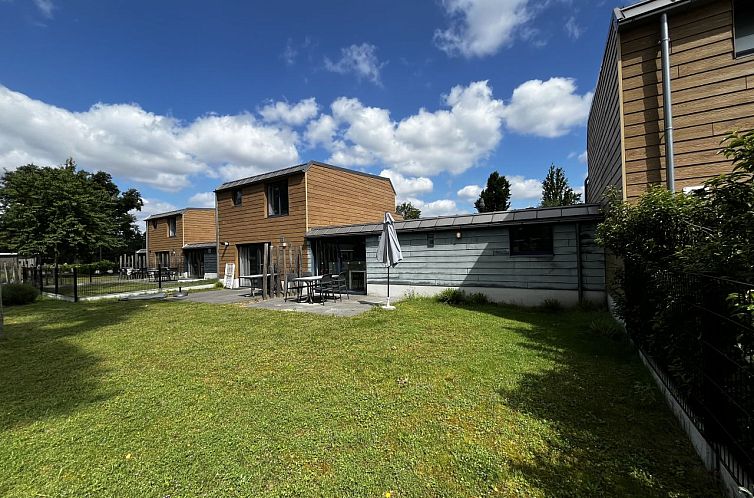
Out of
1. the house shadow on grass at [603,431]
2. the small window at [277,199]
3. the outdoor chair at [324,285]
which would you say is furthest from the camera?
the small window at [277,199]

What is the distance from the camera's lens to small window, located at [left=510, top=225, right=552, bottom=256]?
8.93m

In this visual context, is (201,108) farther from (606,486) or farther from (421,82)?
(606,486)

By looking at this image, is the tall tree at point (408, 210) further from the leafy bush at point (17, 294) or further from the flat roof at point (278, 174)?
the leafy bush at point (17, 294)

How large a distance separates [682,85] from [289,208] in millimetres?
13480

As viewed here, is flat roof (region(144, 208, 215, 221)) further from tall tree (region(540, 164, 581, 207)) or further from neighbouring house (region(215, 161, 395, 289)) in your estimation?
tall tree (region(540, 164, 581, 207))

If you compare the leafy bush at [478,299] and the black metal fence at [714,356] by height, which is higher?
the black metal fence at [714,356]

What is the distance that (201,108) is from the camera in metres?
17.6

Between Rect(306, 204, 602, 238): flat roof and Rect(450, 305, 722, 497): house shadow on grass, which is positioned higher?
Rect(306, 204, 602, 238): flat roof

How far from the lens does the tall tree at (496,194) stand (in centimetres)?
3045

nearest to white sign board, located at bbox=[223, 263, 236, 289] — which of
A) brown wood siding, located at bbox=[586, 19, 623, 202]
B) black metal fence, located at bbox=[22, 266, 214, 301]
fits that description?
black metal fence, located at bbox=[22, 266, 214, 301]

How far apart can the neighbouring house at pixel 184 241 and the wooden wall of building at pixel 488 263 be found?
15739 millimetres

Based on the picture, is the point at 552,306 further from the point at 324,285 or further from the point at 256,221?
the point at 256,221

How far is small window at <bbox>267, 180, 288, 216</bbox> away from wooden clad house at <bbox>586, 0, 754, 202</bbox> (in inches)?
515

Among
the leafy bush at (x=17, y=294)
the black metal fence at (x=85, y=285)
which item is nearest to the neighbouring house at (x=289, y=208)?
the black metal fence at (x=85, y=285)
